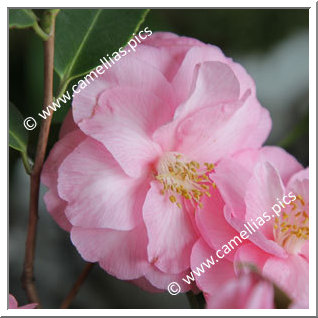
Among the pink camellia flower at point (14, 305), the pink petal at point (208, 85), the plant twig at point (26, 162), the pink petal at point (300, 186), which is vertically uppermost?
the pink petal at point (208, 85)

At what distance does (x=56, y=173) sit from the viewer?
1.77 ft

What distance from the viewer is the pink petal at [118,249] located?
0.54 meters

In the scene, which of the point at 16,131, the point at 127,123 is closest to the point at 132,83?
the point at 127,123

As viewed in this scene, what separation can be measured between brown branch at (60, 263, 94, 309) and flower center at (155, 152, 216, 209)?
0.45 feet

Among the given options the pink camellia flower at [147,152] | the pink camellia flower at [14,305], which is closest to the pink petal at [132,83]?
the pink camellia flower at [147,152]

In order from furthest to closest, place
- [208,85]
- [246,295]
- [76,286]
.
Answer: [76,286], [208,85], [246,295]

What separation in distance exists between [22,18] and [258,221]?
0.33 m

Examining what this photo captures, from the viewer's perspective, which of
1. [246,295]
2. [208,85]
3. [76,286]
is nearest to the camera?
[246,295]

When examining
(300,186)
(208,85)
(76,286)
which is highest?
(208,85)

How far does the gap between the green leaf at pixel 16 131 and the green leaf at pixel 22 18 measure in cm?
9

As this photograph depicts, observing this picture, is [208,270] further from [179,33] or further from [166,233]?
[179,33]

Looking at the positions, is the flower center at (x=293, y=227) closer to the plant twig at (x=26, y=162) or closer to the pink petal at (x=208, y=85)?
the pink petal at (x=208, y=85)

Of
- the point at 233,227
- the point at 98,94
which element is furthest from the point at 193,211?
the point at 98,94

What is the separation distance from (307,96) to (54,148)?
0.30 metres
